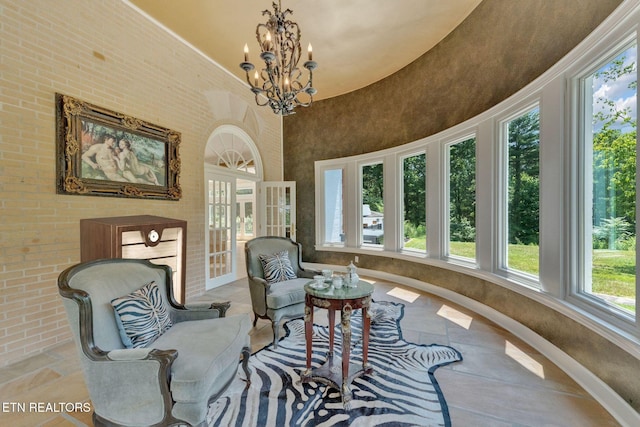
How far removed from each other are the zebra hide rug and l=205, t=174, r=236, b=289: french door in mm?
2398

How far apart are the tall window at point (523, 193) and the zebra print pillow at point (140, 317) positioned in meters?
3.41

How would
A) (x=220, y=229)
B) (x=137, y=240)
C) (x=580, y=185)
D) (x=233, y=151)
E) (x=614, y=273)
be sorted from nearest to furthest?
(x=614, y=273)
(x=580, y=185)
(x=137, y=240)
(x=220, y=229)
(x=233, y=151)

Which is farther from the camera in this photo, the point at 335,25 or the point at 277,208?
the point at 277,208

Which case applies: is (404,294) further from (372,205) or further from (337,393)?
A: (337,393)

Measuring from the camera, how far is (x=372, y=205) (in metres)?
5.56

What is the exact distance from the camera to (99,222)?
2.68 meters

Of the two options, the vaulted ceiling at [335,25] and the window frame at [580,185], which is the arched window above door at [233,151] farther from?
the window frame at [580,185]

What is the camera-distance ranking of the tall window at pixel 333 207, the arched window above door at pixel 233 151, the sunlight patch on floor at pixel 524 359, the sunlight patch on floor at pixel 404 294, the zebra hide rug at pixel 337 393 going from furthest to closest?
the tall window at pixel 333 207 < the arched window above door at pixel 233 151 < the sunlight patch on floor at pixel 404 294 < the sunlight patch on floor at pixel 524 359 < the zebra hide rug at pixel 337 393

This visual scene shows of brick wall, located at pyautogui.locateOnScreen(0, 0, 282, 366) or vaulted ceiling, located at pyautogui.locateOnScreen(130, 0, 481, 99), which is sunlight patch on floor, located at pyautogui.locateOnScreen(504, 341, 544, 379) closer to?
vaulted ceiling, located at pyautogui.locateOnScreen(130, 0, 481, 99)

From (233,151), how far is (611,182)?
16.5ft

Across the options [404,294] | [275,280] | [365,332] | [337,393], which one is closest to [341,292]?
[365,332]

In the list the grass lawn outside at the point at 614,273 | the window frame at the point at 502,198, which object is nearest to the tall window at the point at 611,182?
the grass lawn outside at the point at 614,273

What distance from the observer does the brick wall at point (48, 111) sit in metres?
2.38

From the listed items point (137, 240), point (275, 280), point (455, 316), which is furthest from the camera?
point (455, 316)
